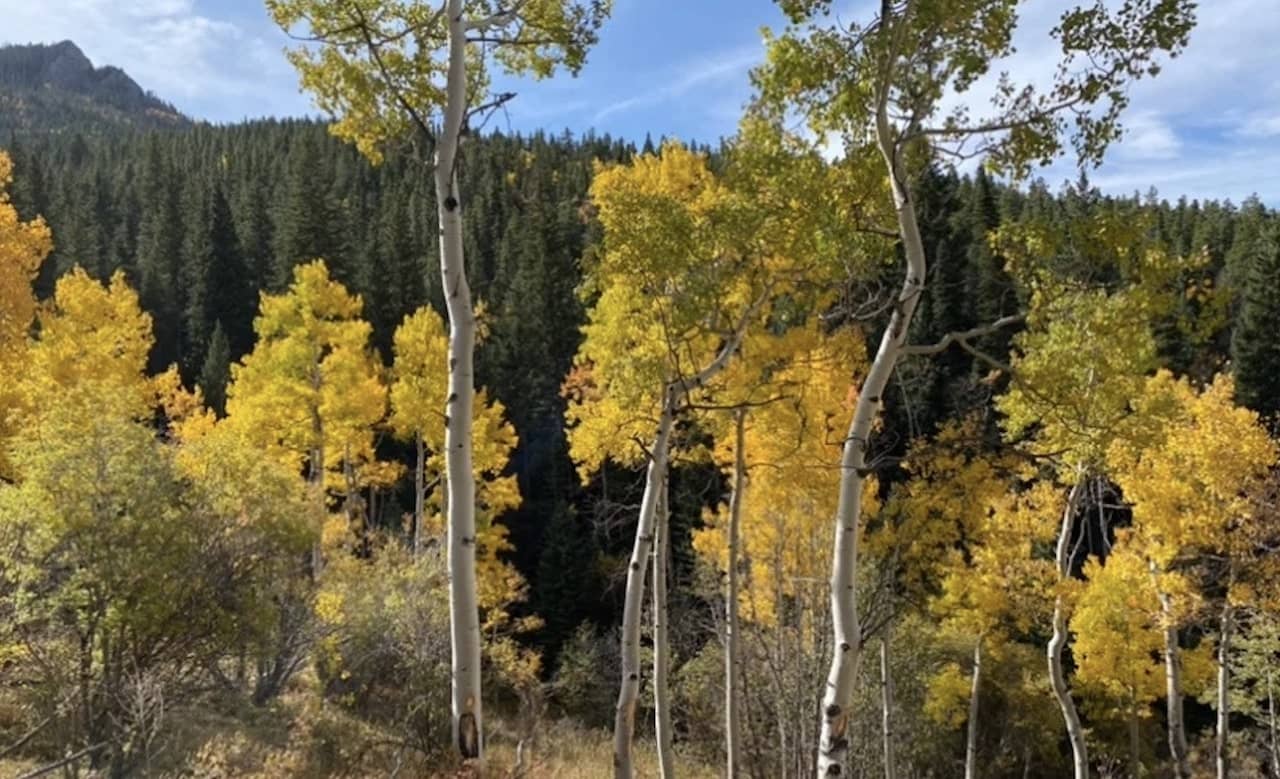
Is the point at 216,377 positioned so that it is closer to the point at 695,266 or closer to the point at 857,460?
the point at 695,266

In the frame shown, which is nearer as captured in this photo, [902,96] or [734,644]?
[902,96]

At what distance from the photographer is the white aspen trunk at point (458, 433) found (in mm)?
5297

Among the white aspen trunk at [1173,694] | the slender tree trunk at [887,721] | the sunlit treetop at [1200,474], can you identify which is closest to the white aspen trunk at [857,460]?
the slender tree trunk at [887,721]

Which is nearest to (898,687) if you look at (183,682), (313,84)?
(183,682)

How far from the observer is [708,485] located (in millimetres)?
11984

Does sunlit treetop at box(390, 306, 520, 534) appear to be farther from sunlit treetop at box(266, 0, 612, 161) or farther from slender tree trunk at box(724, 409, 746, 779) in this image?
sunlit treetop at box(266, 0, 612, 161)

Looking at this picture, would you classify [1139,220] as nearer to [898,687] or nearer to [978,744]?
[898,687]

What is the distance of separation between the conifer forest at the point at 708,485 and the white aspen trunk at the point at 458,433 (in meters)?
0.03

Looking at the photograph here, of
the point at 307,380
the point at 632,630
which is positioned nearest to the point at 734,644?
the point at 632,630

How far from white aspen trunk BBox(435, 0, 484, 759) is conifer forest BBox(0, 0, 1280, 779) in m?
0.03

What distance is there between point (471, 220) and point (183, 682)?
1896 inches

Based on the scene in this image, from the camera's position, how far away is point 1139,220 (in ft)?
16.9

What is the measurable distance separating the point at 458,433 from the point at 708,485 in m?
6.96

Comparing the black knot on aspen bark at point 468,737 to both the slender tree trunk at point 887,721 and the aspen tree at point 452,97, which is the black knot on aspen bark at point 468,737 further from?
the slender tree trunk at point 887,721
